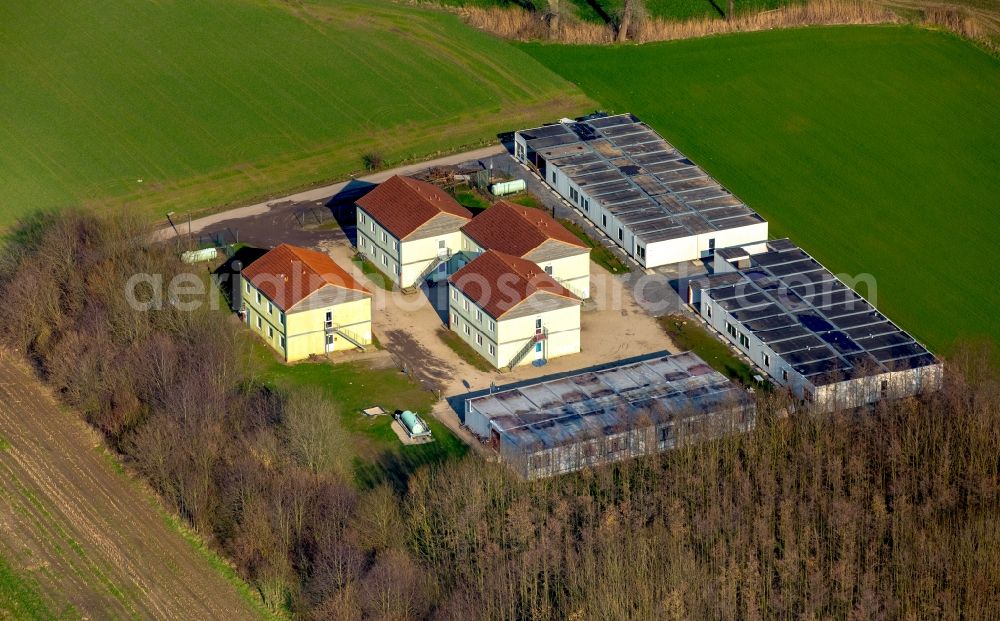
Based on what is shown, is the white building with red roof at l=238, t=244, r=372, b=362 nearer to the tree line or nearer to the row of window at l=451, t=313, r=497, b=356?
the tree line

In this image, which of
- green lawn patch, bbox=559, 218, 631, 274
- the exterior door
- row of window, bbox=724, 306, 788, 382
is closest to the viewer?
row of window, bbox=724, 306, 788, 382

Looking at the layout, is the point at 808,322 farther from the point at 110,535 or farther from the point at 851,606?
the point at 110,535

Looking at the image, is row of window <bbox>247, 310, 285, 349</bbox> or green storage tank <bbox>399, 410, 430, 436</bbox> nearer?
green storage tank <bbox>399, 410, 430, 436</bbox>

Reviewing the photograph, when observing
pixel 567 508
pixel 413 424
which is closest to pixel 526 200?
pixel 413 424

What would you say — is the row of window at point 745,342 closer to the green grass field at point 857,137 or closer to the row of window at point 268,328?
the green grass field at point 857,137

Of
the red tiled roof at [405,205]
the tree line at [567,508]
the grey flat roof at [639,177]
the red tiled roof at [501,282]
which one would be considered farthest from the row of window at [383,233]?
Answer: the grey flat roof at [639,177]

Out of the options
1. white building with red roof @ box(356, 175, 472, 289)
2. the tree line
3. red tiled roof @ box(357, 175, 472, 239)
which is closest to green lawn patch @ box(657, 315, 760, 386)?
the tree line

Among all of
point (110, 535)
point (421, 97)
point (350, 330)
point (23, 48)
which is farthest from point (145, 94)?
point (110, 535)

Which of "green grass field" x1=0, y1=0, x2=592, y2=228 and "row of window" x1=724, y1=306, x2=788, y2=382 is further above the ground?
"green grass field" x1=0, y1=0, x2=592, y2=228
